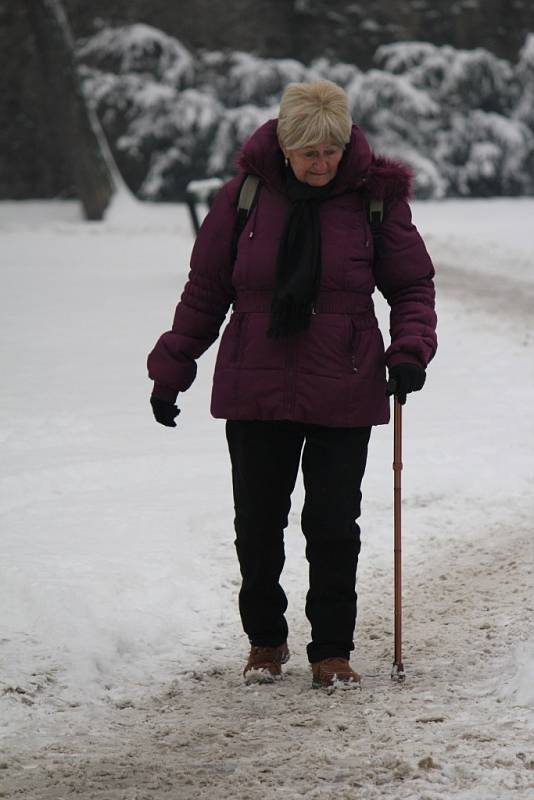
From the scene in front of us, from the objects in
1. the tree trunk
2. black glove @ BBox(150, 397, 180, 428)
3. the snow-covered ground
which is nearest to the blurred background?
the tree trunk

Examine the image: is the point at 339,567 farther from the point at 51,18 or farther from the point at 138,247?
the point at 51,18

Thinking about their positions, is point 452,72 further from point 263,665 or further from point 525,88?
point 263,665

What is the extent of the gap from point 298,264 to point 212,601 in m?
1.77

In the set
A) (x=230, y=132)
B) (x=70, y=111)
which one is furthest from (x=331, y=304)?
(x=230, y=132)

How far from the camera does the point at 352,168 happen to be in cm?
375

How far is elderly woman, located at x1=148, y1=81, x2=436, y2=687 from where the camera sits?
372 cm

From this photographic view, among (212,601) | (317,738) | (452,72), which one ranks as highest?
(317,738)

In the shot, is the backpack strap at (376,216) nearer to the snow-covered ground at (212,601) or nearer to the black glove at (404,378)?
the black glove at (404,378)

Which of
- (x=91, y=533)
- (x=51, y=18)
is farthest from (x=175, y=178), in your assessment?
(x=91, y=533)

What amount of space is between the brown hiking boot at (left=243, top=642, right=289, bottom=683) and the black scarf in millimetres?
1081

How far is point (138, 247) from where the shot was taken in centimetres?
1507

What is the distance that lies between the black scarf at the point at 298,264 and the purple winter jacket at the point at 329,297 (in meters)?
0.04

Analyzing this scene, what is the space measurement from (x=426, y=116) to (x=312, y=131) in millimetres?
18535

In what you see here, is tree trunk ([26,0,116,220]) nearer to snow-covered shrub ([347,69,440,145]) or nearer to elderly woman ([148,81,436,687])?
snow-covered shrub ([347,69,440,145])
